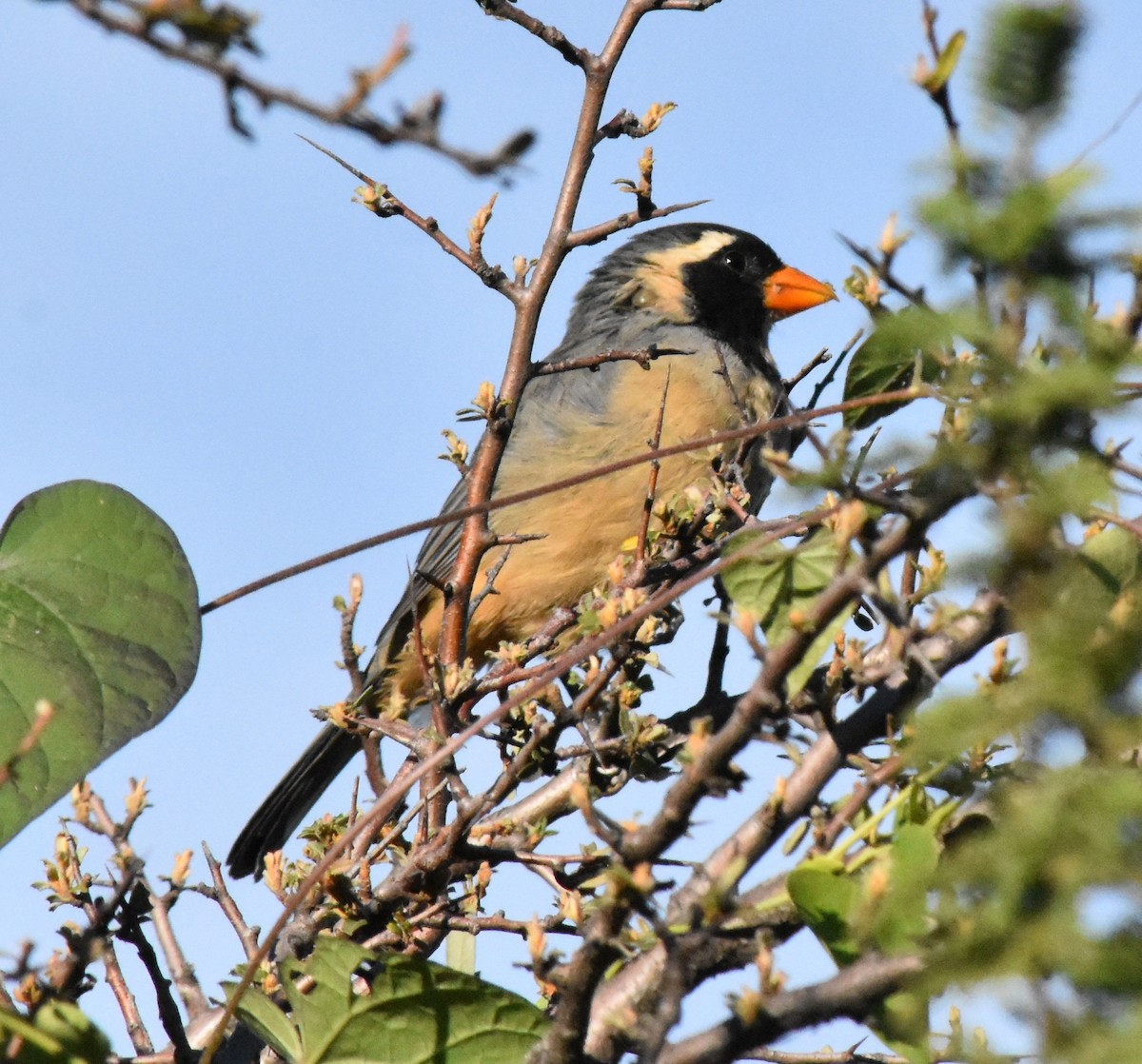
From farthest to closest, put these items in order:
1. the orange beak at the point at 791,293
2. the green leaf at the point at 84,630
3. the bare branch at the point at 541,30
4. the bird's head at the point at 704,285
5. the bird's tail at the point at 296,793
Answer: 1. the orange beak at the point at 791,293
2. the bird's head at the point at 704,285
3. the bird's tail at the point at 296,793
4. the bare branch at the point at 541,30
5. the green leaf at the point at 84,630

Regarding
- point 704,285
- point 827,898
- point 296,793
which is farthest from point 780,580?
point 704,285

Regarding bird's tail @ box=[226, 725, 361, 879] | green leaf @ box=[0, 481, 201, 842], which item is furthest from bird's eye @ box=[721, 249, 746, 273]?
green leaf @ box=[0, 481, 201, 842]

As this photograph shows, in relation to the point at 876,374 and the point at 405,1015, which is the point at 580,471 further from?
the point at 405,1015

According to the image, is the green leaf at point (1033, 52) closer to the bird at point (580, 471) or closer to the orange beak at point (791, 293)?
the bird at point (580, 471)

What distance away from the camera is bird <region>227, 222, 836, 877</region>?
4496 millimetres

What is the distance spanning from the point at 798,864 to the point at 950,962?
25.4 inches

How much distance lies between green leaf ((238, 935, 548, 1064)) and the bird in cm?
239

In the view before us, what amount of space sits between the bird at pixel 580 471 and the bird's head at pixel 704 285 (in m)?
0.01

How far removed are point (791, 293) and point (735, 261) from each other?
265mm

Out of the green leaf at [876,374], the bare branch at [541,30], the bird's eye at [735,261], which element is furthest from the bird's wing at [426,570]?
the green leaf at [876,374]

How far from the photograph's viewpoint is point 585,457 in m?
4.73

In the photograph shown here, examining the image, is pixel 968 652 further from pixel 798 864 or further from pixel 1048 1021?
pixel 1048 1021

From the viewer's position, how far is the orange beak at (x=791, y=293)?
5.72 meters

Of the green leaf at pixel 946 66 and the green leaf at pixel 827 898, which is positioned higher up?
the green leaf at pixel 946 66
